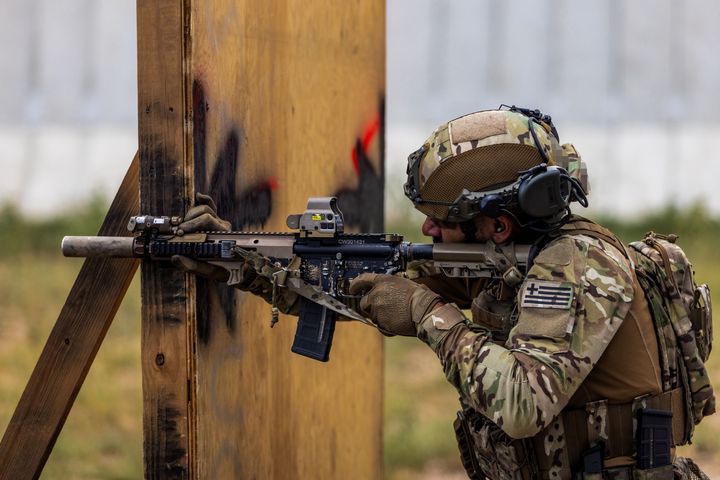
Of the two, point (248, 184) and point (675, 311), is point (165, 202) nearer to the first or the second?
point (248, 184)

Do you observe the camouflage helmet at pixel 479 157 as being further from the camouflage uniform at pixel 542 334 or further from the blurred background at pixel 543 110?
the blurred background at pixel 543 110

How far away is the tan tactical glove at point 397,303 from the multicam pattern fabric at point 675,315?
2.05ft

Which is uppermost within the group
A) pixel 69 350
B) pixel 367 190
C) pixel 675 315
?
pixel 367 190

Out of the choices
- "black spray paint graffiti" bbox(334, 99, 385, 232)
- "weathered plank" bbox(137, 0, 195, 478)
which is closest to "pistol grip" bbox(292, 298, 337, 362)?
"weathered plank" bbox(137, 0, 195, 478)

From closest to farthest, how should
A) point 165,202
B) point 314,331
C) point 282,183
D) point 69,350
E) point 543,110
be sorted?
point 165,202 < point 314,331 < point 69,350 < point 282,183 < point 543,110

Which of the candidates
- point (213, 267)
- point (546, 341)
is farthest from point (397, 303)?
point (213, 267)

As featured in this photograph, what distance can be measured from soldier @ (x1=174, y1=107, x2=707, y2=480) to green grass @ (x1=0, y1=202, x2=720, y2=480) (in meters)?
3.62

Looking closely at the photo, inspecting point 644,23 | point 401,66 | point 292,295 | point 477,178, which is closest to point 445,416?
point 401,66

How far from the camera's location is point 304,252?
9.69ft

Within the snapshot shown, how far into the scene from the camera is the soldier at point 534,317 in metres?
2.47

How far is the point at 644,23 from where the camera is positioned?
732cm

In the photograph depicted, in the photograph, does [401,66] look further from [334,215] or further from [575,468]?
[575,468]

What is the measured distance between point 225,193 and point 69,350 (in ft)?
2.43

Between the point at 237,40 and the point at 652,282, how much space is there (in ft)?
4.89
